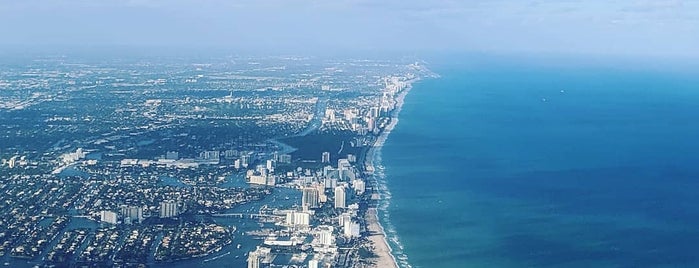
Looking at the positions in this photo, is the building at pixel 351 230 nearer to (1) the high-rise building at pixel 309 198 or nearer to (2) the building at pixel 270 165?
(1) the high-rise building at pixel 309 198

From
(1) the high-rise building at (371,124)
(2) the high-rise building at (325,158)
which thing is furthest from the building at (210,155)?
(1) the high-rise building at (371,124)

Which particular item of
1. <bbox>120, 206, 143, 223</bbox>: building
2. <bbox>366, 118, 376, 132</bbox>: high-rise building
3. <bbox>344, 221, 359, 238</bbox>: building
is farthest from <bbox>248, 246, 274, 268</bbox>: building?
<bbox>366, 118, 376, 132</bbox>: high-rise building

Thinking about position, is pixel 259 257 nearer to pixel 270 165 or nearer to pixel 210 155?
pixel 270 165

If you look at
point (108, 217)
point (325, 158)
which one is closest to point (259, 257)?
point (108, 217)

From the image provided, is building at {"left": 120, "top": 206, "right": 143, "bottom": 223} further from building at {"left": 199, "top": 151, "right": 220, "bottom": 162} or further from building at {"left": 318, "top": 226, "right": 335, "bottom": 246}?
building at {"left": 199, "top": 151, "right": 220, "bottom": 162}

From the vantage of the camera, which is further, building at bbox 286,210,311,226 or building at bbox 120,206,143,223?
building at bbox 120,206,143,223

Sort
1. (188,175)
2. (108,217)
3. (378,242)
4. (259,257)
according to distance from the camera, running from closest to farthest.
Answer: (259,257)
(378,242)
(108,217)
(188,175)

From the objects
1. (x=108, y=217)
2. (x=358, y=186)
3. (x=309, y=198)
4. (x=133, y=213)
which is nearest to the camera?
(x=108, y=217)
